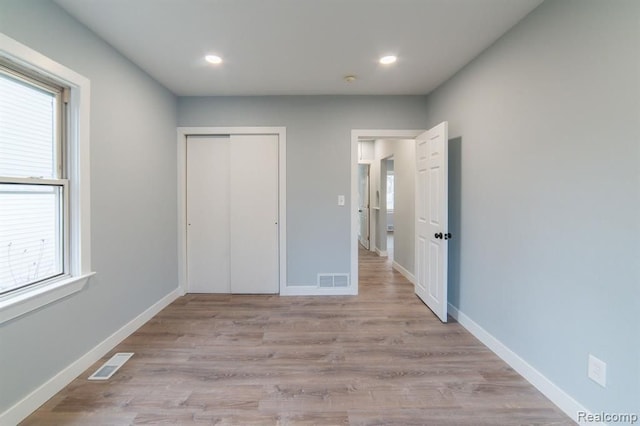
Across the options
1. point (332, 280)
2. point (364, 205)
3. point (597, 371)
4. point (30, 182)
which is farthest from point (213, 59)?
point (364, 205)

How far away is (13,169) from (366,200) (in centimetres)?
631

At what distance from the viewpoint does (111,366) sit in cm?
215

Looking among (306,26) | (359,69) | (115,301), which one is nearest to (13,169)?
(115,301)

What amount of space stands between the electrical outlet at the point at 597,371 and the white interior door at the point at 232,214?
2.96 metres

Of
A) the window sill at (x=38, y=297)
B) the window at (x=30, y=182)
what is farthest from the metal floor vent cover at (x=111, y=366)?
the window at (x=30, y=182)

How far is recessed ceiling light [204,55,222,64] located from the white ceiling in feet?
0.20

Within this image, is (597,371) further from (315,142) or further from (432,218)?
(315,142)

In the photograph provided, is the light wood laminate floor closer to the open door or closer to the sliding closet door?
the open door

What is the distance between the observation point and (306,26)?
2.15 metres

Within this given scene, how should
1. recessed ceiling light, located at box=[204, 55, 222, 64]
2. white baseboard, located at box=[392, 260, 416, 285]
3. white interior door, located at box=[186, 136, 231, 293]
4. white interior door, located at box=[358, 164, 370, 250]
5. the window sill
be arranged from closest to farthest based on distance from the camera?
the window sill → recessed ceiling light, located at box=[204, 55, 222, 64] → white interior door, located at box=[186, 136, 231, 293] → white baseboard, located at box=[392, 260, 416, 285] → white interior door, located at box=[358, 164, 370, 250]

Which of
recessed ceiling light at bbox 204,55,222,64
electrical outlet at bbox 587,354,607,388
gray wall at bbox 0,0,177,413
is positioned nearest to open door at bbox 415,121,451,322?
electrical outlet at bbox 587,354,607,388

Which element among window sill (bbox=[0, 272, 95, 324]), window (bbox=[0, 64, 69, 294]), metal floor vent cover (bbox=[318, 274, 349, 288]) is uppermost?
window (bbox=[0, 64, 69, 294])

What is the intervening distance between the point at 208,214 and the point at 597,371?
372 centimetres

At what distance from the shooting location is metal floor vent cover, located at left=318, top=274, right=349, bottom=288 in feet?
12.2
